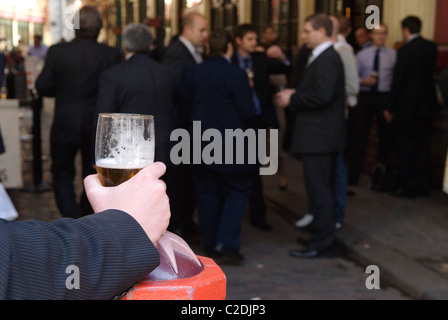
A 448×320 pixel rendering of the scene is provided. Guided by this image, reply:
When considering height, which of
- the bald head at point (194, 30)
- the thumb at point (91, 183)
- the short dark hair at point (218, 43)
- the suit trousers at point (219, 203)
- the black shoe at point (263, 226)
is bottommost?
the black shoe at point (263, 226)

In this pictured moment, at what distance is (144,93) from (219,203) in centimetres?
113

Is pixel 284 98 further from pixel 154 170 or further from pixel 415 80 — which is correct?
pixel 154 170

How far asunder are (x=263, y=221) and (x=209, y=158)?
1612 mm

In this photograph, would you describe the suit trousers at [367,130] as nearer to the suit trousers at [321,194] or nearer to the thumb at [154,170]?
the suit trousers at [321,194]

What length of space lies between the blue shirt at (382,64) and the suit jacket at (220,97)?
3.67 m

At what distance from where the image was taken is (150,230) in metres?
1.40

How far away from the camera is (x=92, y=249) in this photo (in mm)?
1298

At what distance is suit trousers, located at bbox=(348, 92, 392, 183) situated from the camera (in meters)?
8.81

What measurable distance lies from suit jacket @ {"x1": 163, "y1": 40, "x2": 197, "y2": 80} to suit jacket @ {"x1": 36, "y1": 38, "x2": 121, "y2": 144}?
1.66 feet

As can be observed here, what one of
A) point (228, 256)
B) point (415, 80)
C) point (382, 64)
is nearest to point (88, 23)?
point (228, 256)

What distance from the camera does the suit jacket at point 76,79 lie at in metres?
5.88

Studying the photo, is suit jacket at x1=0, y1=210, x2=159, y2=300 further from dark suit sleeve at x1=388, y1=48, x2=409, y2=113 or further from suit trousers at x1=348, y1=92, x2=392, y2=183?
suit trousers at x1=348, y1=92, x2=392, y2=183

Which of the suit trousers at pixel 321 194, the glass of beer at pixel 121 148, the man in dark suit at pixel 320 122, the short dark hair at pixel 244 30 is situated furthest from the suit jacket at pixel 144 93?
the glass of beer at pixel 121 148

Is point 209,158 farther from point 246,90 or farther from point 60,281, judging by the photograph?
point 60,281
